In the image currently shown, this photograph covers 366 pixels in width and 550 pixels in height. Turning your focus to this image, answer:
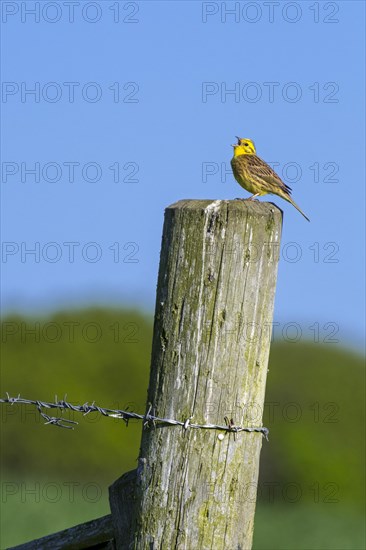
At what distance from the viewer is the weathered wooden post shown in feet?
14.8

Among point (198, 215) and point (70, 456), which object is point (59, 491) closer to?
point (70, 456)

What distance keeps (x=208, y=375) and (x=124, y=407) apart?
19.0 m

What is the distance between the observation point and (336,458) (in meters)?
24.0

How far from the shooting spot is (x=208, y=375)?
451 cm

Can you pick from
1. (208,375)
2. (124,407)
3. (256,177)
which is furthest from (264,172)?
(124,407)

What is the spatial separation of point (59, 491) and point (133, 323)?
16.3 feet

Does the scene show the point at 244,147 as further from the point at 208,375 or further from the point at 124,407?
the point at 124,407

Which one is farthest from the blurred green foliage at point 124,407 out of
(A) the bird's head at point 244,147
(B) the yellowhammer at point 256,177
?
(B) the yellowhammer at point 256,177

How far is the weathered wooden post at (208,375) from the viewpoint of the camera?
178 inches

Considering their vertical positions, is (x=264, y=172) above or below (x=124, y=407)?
above

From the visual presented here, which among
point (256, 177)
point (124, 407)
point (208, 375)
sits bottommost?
point (208, 375)

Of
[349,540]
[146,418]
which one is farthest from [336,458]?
[146,418]

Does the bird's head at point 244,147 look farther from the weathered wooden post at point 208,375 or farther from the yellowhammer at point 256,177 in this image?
the weathered wooden post at point 208,375

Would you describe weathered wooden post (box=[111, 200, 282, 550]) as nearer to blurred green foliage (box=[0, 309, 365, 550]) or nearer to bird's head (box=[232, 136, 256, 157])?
bird's head (box=[232, 136, 256, 157])
